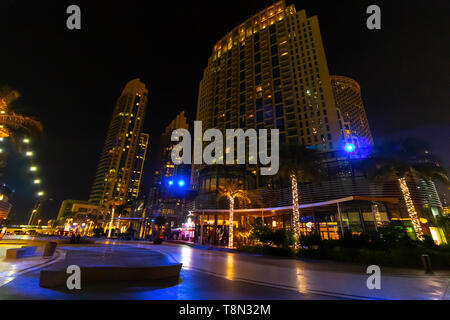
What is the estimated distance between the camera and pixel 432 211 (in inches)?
973

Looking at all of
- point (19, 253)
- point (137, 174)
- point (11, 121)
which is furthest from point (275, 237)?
point (137, 174)

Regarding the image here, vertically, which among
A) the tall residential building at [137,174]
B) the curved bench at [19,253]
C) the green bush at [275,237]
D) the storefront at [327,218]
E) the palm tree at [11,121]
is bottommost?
the curved bench at [19,253]

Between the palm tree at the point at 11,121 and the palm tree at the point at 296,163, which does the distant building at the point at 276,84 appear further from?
the palm tree at the point at 11,121

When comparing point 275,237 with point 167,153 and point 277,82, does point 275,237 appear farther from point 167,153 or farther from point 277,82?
point 167,153

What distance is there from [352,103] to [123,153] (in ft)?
559

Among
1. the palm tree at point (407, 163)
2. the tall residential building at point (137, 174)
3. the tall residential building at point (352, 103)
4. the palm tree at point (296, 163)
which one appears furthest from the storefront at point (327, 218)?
the tall residential building at point (137, 174)

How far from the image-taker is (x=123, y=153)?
162375 millimetres

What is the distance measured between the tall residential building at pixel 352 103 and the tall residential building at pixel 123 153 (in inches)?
6063

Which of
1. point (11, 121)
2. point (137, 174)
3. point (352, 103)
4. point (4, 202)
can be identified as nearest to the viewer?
point (11, 121)

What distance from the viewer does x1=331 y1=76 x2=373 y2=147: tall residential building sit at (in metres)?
106

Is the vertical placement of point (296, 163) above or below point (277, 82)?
below

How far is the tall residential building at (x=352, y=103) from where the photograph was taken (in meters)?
106
